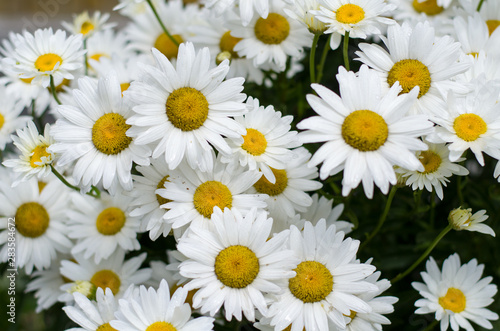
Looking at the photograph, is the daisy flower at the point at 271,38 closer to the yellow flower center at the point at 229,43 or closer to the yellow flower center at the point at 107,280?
the yellow flower center at the point at 229,43

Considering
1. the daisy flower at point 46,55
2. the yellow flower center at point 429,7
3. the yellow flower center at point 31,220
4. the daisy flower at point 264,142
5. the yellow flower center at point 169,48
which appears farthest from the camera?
the yellow flower center at point 169,48

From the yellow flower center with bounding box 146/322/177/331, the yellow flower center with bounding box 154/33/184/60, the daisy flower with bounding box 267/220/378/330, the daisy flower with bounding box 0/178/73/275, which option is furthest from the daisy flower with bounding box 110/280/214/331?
the yellow flower center with bounding box 154/33/184/60

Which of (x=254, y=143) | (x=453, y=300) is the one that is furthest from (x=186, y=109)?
(x=453, y=300)

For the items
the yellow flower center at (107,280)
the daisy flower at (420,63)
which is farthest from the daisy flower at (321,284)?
the yellow flower center at (107,280)

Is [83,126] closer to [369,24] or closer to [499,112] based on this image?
[369,24]

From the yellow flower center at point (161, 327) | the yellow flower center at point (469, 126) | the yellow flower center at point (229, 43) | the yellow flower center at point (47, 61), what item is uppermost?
the yellow flower center at point (47, 61)

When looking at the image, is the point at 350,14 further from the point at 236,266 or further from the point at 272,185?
the point at 236,266

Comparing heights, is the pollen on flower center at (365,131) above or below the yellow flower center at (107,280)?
above

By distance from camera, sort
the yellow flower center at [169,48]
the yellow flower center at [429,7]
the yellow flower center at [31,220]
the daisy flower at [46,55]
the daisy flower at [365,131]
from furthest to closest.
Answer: the yellow flower center at [169,48]
the yellow flower center at [429,7]
the yellow flower center at [31,220]
the daisy flower at [46,55]
the daisy flower at [365,131]
